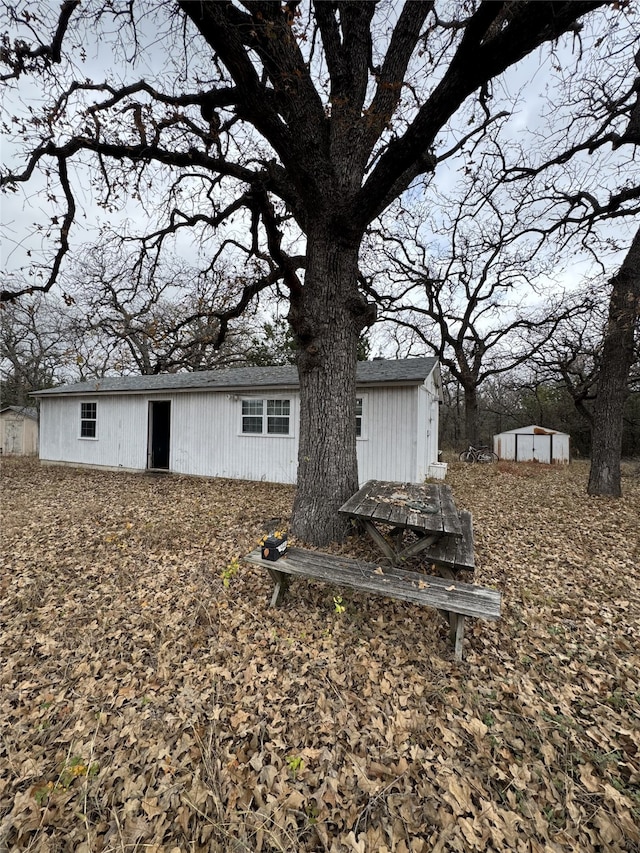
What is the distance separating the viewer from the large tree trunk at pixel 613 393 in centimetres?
713

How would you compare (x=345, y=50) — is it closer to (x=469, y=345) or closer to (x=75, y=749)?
(x=75, y=749)

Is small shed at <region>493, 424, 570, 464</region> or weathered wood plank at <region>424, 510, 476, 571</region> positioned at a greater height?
small shed at <region>493, 424, 570, 464</region>

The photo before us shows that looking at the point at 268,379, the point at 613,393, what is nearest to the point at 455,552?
the point at 613,393

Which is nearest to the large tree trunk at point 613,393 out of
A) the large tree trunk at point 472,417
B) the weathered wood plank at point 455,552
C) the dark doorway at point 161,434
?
the weathered wood plank at point 455,552

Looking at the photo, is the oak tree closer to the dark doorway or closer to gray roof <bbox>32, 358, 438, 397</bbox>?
gray roof <bbox>32, 358, 438, 397</bbox>

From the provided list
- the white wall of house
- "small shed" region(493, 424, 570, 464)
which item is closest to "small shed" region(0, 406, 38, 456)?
the white wall of house

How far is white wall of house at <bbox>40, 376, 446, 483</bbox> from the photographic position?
8188 mm

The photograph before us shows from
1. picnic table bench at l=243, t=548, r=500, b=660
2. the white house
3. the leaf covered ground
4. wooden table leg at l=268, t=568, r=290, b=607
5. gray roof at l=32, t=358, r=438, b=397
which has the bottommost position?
the leaf covered ground

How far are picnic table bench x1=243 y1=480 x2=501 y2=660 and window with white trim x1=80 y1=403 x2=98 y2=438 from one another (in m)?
11.6

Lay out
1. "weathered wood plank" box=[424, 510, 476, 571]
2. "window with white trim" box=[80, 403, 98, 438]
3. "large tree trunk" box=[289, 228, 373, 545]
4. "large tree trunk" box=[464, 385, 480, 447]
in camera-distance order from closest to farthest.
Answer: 1. "weathered wood plank" box=[424, 510, 476, 571]
2. "large tree trunk" box=[289, 228, 373, 545]
3. "window with white trim" box=[80, 403, 98, 438]
4. "large tree trunk" box=[464, 385, 480, 447]

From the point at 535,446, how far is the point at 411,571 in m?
16.0

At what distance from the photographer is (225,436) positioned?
33.0ft

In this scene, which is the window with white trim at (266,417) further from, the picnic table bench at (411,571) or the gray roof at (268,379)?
the picnic table bench at (411,571)

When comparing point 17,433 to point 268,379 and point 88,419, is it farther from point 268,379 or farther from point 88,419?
point 268,379
